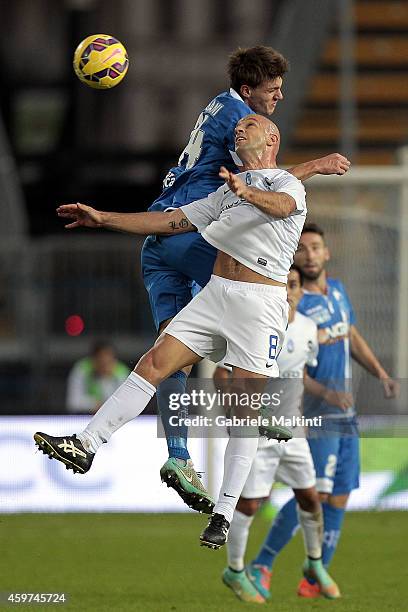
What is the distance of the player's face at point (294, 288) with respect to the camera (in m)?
10.2

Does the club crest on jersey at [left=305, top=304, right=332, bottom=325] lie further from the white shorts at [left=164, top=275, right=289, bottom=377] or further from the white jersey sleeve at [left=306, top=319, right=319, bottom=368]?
the white shorts at [left=164, top=275, right=289, bottom=377]

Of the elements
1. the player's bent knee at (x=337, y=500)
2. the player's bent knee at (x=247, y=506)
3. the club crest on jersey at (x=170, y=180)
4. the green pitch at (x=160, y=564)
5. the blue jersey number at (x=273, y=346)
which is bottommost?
the green pitch at (x=160, y=564)

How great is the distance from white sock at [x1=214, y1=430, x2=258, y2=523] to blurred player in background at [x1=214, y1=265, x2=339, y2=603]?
1747 mm

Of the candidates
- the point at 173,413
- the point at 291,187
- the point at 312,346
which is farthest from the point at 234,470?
the point at 312,346

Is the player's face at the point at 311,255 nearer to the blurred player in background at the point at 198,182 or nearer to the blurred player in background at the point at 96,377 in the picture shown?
the blurred player in background at the point at 198,182

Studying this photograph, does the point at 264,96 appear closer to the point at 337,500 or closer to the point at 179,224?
the point at 179,224

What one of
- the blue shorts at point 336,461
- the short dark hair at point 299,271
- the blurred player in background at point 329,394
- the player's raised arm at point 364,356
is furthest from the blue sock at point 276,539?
the short dark hair at point 299,271

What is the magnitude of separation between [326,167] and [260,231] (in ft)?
1.59

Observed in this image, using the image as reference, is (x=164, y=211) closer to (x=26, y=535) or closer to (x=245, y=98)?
(x=245, y=98)

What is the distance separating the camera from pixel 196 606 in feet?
30.3

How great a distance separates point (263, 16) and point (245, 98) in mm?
25711

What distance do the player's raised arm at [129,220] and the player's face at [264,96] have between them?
0.75 metres

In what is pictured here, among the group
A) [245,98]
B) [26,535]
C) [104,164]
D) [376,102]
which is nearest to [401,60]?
[376,102]

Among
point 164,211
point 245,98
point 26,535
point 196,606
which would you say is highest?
point 245,98
